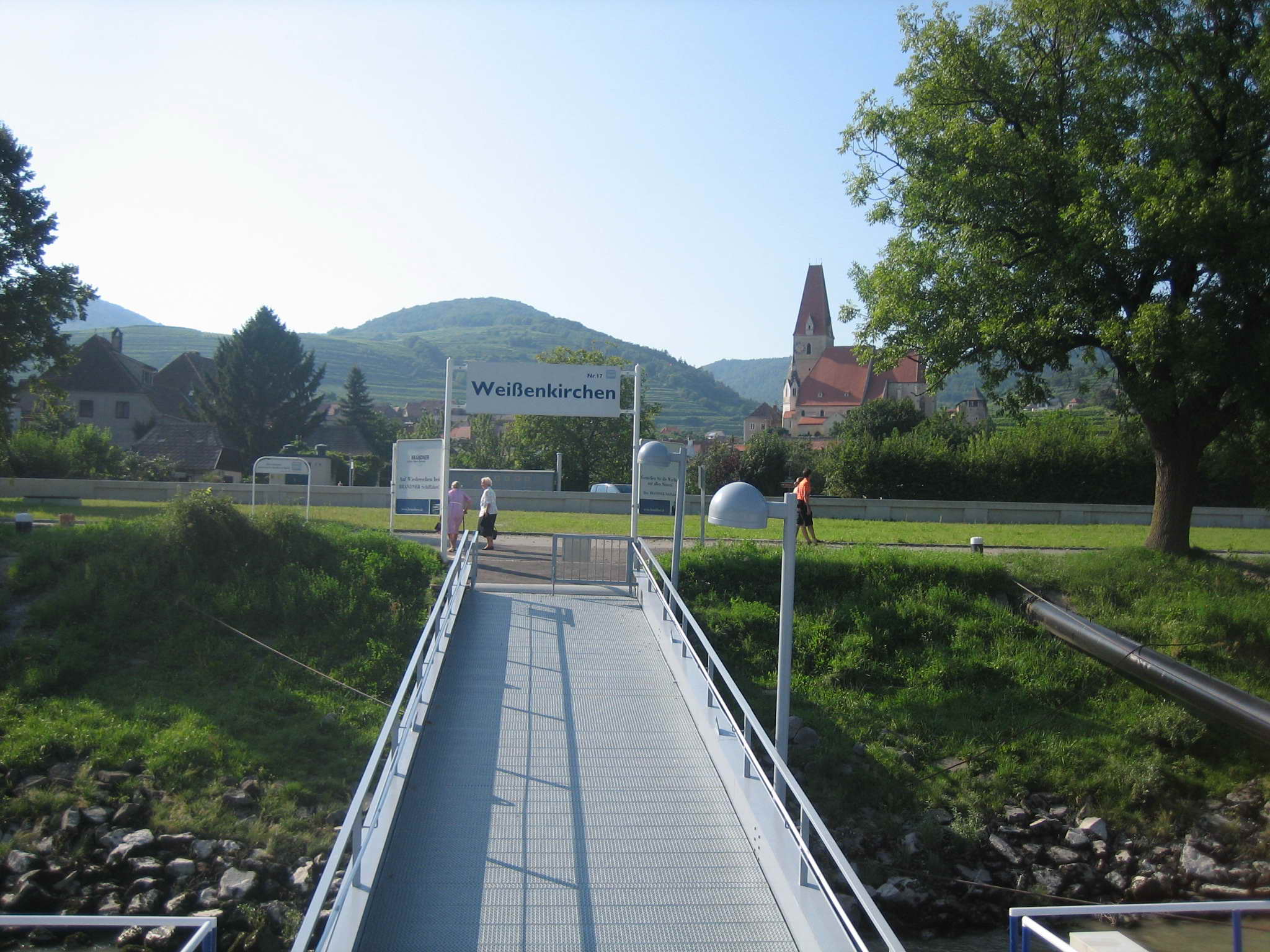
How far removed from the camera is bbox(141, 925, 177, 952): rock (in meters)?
10.5

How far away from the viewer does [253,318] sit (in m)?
81.8

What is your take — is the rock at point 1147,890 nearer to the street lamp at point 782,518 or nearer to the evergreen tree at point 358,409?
the street lamp at point 782,518

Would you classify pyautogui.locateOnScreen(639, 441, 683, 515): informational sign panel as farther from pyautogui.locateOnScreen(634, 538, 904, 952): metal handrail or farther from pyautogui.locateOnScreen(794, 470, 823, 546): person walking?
pyautogui.locateOnScreen(634, 538, 904, 952): metal handrail

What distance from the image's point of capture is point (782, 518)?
966 centimetres

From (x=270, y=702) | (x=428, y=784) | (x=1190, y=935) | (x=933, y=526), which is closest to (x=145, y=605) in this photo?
(x=270, y=702)

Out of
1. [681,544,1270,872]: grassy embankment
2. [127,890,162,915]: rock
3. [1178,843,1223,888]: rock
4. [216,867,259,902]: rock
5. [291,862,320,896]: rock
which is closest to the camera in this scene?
[127,890,162,915]: rock

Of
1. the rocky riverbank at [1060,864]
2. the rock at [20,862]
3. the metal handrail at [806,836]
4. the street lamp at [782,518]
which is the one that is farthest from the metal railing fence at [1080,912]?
the rock at [20,862]

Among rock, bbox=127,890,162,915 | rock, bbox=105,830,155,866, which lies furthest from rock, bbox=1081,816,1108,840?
rock, bbox=105,830,155,866

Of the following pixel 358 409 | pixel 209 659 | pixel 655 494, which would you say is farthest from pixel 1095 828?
pixel 358 409

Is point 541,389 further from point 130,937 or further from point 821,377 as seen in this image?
point 821,377

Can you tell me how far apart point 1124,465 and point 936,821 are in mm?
32573

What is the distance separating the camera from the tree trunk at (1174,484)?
21000mm

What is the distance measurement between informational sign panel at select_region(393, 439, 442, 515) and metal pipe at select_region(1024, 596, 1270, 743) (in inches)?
461

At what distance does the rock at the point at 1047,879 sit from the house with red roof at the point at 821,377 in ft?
425
